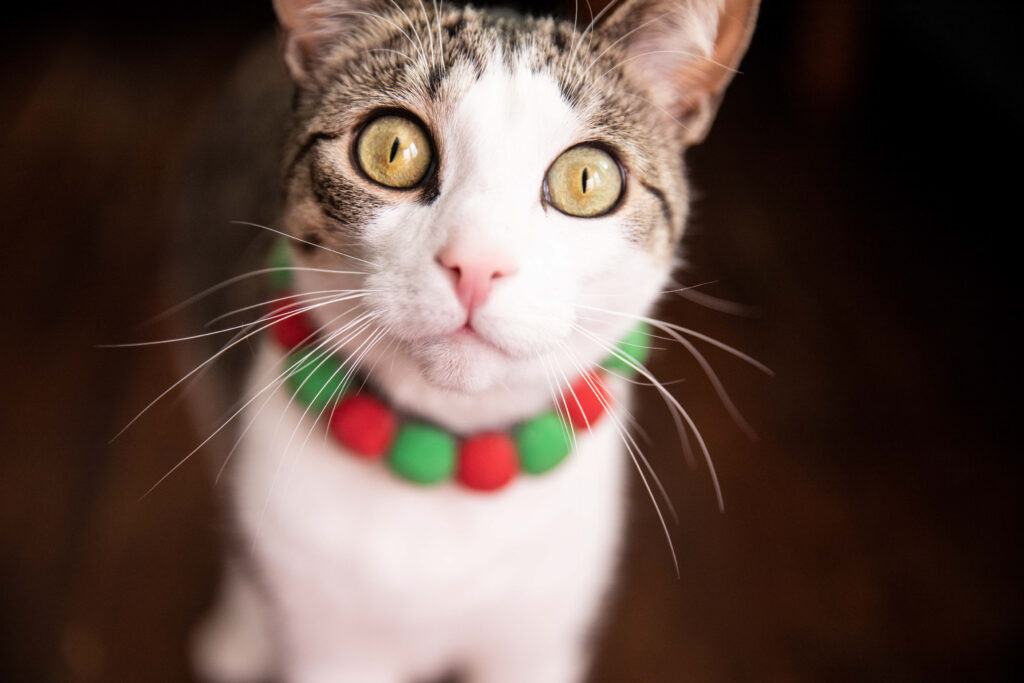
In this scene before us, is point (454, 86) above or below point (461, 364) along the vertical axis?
above

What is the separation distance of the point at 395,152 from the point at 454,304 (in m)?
0.13

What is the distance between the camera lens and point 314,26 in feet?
2.32

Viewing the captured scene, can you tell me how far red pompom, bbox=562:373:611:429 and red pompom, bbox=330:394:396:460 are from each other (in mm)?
154

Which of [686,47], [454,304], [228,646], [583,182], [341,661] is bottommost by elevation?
[228,646]

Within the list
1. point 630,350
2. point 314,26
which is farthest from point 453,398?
point 314,26

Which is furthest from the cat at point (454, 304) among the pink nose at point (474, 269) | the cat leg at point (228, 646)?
the cat leg at point (228, 646)

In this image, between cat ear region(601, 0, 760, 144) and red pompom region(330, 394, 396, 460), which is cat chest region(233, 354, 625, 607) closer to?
red pompom region(330, 394, 396, 460)

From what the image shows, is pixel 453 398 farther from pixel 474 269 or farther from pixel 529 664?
pixel 529 664

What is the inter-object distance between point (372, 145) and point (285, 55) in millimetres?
120

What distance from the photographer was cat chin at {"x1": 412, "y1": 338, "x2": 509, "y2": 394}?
0.64 m

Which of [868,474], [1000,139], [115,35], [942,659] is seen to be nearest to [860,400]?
[868,474]

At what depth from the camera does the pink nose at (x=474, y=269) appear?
1.90ft

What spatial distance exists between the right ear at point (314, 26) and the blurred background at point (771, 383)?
1.51 feet

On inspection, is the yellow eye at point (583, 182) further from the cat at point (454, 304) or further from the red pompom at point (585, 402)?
the red pompom at point (585, 402)
